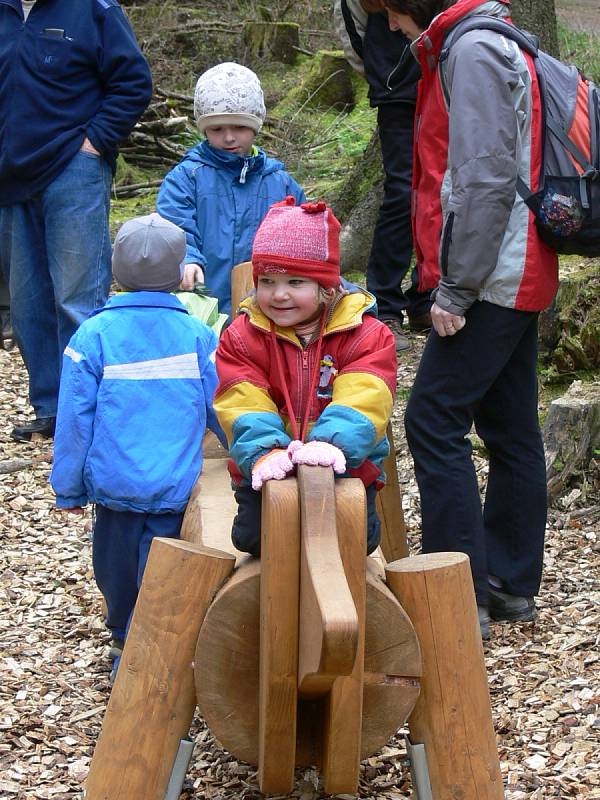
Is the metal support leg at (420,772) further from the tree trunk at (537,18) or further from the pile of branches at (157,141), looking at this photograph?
the pile of branches at (157,141)

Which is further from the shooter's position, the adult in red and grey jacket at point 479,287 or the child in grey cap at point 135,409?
the child in grey cap at point 135,409

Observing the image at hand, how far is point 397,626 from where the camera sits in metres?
2.51

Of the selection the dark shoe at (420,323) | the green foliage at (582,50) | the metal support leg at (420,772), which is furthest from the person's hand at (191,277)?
the green foliage at (582,50)

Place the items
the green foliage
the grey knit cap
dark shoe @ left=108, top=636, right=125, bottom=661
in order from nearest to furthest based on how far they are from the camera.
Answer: the grey knit cap, dark shoe @ left=108, top=636, right=125, bottom=661, the green foliage

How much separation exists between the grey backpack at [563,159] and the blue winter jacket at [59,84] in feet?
8.00

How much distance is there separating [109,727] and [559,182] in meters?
1.92

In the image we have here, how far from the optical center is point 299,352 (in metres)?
2.84

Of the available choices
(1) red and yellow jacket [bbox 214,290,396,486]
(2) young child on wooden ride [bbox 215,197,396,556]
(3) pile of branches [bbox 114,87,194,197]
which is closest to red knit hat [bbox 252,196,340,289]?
(2) young child on wooden ride [bbox 215,197,396,556]

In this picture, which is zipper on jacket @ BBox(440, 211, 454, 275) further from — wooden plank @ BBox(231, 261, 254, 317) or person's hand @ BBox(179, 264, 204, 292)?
person's hand @ BBox(179, 264, 204, 292)

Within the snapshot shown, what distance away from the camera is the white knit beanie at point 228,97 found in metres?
4.13

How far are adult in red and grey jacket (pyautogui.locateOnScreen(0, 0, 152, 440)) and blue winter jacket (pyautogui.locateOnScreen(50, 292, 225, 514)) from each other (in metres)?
2.12

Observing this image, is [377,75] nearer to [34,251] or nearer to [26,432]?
[34,251]

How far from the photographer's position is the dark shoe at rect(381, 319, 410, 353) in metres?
6.12

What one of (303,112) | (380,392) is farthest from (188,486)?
(303,112)
